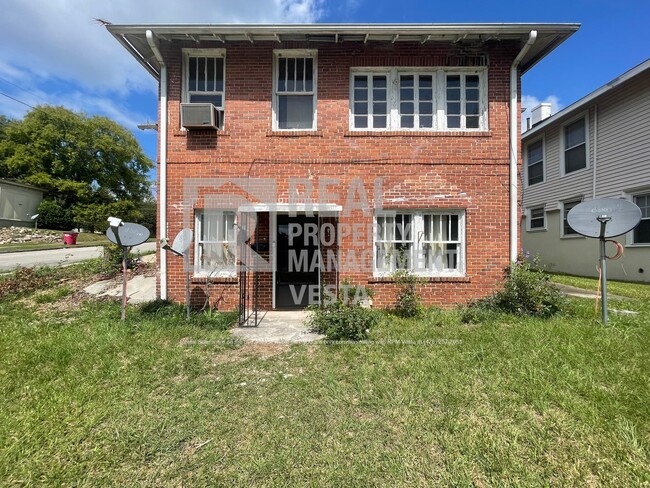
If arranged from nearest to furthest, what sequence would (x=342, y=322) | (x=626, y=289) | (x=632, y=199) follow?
(x=342, y=322) < (x=626, y=289) < (x=632, y=199)

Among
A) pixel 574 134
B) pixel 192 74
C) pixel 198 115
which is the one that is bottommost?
pixel 198 115

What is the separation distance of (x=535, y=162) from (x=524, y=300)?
10633 mm

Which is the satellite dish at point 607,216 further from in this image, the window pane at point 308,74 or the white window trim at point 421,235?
the window pane at point 308,74

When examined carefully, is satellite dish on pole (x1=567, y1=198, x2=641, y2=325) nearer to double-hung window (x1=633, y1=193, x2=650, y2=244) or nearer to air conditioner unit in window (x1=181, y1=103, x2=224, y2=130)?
double-hung window (x1=633, y1=193, x2=650, y2=244)

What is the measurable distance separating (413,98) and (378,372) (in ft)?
18.8

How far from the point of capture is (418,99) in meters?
6.73

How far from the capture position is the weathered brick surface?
6543 mm

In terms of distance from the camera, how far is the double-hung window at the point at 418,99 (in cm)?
668

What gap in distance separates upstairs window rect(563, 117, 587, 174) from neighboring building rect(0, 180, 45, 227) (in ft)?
126

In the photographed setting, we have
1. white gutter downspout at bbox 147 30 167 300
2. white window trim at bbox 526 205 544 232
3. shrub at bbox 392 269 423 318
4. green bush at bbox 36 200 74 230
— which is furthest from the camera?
green bush at bbox 36 200 74 230

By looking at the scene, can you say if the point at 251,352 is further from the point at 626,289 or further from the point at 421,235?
the point at 626,289

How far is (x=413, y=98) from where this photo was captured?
673 centimetres

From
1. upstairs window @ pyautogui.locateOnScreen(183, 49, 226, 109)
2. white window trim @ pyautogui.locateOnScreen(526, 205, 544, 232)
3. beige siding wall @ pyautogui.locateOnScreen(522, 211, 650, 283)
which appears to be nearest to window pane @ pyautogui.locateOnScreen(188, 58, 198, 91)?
upstairs window @ pyautogui.locateOnScreen(183, 49, 226, 109)

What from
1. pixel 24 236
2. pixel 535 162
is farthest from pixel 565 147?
pixel 24 236
